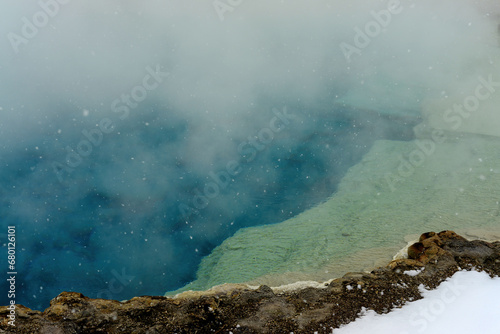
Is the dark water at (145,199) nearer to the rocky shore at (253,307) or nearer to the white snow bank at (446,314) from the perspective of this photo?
the rocky shore at (253,307)

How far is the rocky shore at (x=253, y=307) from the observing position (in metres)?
2.84

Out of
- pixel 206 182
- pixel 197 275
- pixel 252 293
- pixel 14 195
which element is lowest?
pixel 252 293

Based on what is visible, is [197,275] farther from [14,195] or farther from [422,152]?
[422,152]

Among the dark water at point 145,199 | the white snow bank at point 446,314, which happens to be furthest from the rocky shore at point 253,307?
the dark water at point 145,199

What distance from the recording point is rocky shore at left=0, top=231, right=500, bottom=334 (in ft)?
9.30

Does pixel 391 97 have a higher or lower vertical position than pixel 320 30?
lower

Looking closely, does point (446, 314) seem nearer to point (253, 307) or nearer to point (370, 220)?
point (253, 307)

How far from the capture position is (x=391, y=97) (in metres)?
8.91

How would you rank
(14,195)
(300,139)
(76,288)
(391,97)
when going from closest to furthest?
(76,288), (14,195), (300,139), (391,97)

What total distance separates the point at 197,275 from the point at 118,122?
449 centimetres

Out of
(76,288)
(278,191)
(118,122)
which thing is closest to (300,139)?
(278,191)

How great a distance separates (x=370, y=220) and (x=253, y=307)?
251 cm

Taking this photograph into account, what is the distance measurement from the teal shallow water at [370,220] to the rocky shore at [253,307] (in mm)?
811

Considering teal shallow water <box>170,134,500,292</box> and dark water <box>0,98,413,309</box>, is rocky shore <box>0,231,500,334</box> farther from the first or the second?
dark water <box>0,98,413,309</box>
